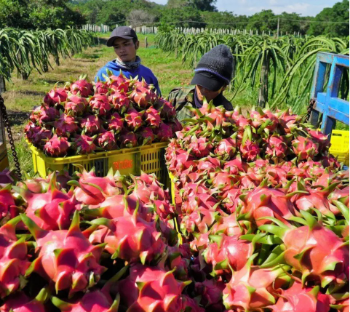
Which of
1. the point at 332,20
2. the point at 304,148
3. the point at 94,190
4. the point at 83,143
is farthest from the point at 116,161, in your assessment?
the point at 332,20

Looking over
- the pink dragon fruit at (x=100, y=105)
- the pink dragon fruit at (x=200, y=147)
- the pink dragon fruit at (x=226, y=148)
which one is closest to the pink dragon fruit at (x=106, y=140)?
the pink dragon fruit at (x=100, y=105)

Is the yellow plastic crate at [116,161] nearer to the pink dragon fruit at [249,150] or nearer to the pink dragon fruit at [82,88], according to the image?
the pink dragon fruit at [82,88]

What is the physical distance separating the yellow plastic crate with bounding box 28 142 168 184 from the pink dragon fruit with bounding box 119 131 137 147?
0.12 ft

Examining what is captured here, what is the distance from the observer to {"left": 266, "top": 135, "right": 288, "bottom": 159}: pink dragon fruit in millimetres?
1873

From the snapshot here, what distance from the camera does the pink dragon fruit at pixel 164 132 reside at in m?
2.58

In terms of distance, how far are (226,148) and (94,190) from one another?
872 millimetres

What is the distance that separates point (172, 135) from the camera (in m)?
2.66

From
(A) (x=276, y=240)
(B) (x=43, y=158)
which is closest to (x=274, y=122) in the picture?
(A) (x=276, y=240)

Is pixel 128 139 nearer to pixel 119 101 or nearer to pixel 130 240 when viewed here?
pixel 119 101

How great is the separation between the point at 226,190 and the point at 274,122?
551 mm

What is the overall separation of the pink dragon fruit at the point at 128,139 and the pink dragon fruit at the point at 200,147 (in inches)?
24.5

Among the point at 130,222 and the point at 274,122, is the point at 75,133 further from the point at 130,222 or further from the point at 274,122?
the point at 130,222

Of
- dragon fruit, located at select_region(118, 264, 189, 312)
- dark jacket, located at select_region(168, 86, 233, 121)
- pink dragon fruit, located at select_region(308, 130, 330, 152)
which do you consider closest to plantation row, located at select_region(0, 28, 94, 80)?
dark jacket, located at select_region(168, 86, 233, 121)

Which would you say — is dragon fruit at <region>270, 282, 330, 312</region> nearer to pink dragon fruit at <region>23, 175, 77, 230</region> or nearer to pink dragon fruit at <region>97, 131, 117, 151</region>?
pink dragon fruit at <region>23, 175, 77, 230</region>
